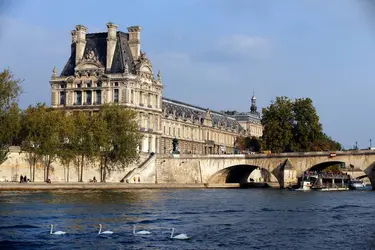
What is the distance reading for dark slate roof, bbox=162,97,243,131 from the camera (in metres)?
144

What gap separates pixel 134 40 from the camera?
125 m

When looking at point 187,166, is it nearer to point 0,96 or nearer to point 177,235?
point 0,96

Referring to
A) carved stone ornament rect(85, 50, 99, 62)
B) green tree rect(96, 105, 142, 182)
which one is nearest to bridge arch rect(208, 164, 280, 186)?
green tree rect(96, 105, 142, 182)

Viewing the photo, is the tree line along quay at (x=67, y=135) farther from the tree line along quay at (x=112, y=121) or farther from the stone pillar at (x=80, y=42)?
the stone pillar at (x=80, y=42)

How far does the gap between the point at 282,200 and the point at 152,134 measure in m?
49.3

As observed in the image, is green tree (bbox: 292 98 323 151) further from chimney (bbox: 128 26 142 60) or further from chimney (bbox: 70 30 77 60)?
chimney (bbox: 70 30 77 60)

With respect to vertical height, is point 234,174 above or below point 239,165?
below

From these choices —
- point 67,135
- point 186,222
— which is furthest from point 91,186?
point 186,222

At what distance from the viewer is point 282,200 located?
7719 cm

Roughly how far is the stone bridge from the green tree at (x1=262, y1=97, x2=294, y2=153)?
8.42m

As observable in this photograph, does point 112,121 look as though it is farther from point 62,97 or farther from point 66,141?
point 62,97

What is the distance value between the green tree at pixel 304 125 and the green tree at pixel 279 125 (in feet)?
A: 2.73

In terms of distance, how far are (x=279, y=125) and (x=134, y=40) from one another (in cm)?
2622

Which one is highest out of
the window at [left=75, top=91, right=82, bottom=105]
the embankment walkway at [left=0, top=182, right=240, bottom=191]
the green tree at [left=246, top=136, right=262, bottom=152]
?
the window at [left=75, top=91, right=82, bottom=105]
